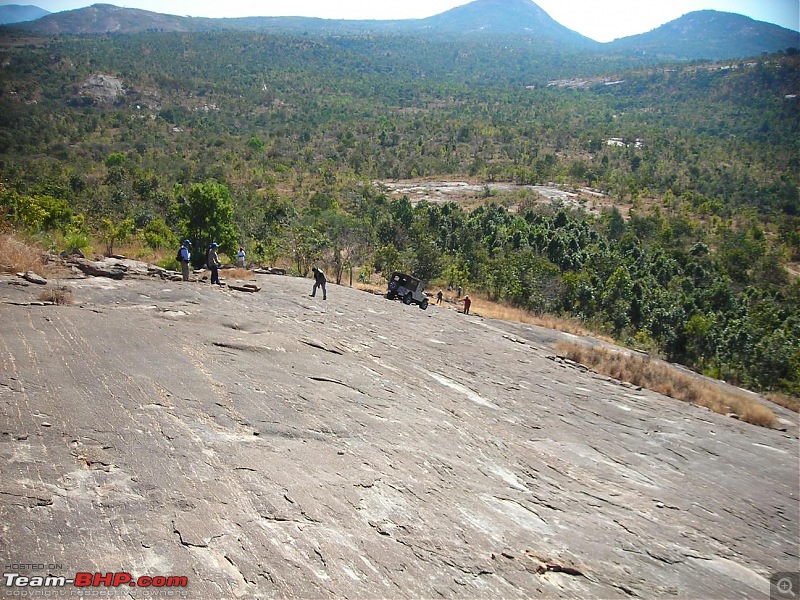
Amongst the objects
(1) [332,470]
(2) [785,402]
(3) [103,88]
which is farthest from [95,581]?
(3) [103,88]

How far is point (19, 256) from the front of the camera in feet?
39.1

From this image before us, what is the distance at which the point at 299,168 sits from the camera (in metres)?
91.8

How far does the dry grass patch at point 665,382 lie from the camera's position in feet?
52.2

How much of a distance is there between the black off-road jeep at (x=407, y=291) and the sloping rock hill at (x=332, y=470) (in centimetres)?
774

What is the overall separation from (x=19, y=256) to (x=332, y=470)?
31.9 ft

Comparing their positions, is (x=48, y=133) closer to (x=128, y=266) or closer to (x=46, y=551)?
(x=128, y=266)

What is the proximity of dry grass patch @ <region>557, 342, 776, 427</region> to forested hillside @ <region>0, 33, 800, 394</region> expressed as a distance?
560 inches

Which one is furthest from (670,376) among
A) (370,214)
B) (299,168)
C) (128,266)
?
(299,168)

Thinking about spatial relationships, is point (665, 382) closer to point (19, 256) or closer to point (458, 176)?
point (19, 256)

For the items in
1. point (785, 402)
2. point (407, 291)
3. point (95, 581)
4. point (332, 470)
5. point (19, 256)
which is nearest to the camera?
point (95, 581)

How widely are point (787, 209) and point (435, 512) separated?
318 feet

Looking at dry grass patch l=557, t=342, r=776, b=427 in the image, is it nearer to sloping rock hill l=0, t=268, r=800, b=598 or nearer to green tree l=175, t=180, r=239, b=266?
sloping rock hill l=0, t=268, r=800, b=598

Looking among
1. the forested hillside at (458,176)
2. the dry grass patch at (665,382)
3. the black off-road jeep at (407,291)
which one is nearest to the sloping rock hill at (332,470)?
the dry grass patch at (665,382)

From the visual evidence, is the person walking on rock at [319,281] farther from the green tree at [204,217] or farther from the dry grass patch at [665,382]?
the green tree at [204,217]
